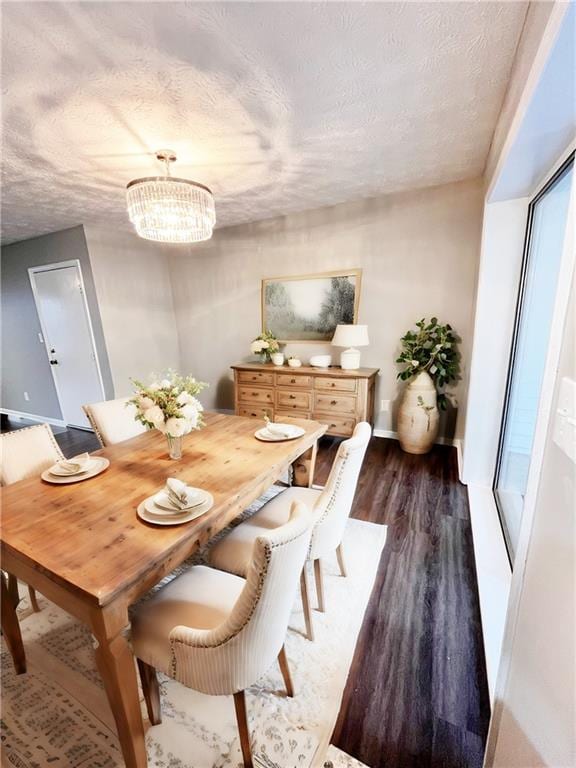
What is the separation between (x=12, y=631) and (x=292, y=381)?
270cm

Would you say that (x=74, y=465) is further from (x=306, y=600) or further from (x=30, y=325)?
(x=30, y=325)

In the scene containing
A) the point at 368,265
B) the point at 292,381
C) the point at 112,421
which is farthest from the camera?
the point at 292,381

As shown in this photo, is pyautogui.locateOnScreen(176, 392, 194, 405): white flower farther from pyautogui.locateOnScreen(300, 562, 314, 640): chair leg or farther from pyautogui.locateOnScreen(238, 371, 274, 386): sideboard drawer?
pyautogui.locateOnScreen(238, 371, 274, 386): sideboard drawer

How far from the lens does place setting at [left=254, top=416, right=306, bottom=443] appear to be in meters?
1.78

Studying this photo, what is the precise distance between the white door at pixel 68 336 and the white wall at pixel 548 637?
4.42 meters

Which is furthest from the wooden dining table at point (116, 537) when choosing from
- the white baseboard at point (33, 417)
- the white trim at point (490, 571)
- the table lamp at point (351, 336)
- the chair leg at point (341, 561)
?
the white baseboard at point (33, 417)

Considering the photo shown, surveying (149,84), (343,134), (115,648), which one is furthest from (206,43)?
(115,648)

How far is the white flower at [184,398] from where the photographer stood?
148 centimetres

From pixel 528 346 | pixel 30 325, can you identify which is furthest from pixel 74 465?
pixel 30 325

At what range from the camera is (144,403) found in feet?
4.81

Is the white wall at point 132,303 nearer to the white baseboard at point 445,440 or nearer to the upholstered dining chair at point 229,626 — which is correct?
the white baseboard at point 445,440

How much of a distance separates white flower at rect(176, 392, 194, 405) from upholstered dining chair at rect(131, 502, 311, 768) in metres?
0.75

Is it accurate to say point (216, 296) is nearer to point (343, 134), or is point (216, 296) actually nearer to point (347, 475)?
point (343, 134)

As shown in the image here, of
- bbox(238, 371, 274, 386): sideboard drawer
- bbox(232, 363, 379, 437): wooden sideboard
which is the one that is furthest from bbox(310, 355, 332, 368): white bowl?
bbox(238, 371, 274, 386): sideboard drawer
